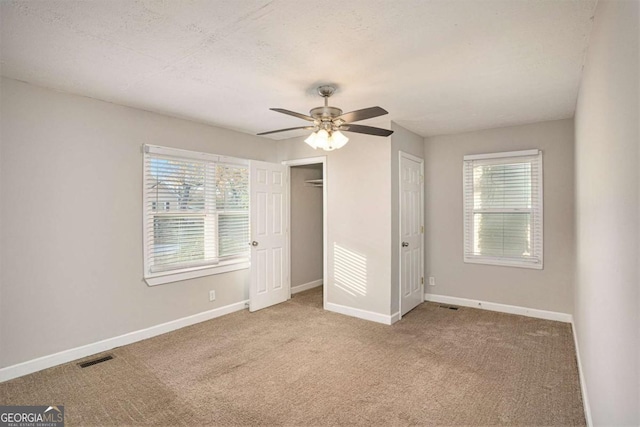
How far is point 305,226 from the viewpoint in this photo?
5.88m

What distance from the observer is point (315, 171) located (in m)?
6.14

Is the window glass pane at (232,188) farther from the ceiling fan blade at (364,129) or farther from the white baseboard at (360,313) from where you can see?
the ceiling fan blade at (364,129)

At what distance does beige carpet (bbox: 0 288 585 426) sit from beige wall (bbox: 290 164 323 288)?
6.01 feet

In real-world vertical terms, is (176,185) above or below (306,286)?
above

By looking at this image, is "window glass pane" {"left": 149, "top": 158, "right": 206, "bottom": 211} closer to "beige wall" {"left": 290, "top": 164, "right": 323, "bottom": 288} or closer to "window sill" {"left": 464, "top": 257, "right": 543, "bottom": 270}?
"beige wall" {"left": 290, "top": 164, "right": 323, "bottom": 288}

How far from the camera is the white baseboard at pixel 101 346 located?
283cm

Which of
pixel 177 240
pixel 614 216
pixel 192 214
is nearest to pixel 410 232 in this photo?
pixel 192 214

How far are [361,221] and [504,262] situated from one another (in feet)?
6.54

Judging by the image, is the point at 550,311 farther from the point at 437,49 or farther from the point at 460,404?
the point at 437,49

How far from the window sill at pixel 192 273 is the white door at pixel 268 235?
24 cm

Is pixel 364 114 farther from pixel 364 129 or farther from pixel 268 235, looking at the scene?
pixel 268 235

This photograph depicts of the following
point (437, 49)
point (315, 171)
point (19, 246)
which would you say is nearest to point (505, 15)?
point (437, 49)

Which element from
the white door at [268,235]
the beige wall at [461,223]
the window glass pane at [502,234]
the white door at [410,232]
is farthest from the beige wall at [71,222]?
the window glass pane at [502,234]

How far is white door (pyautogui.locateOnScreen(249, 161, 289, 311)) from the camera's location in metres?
4.65
